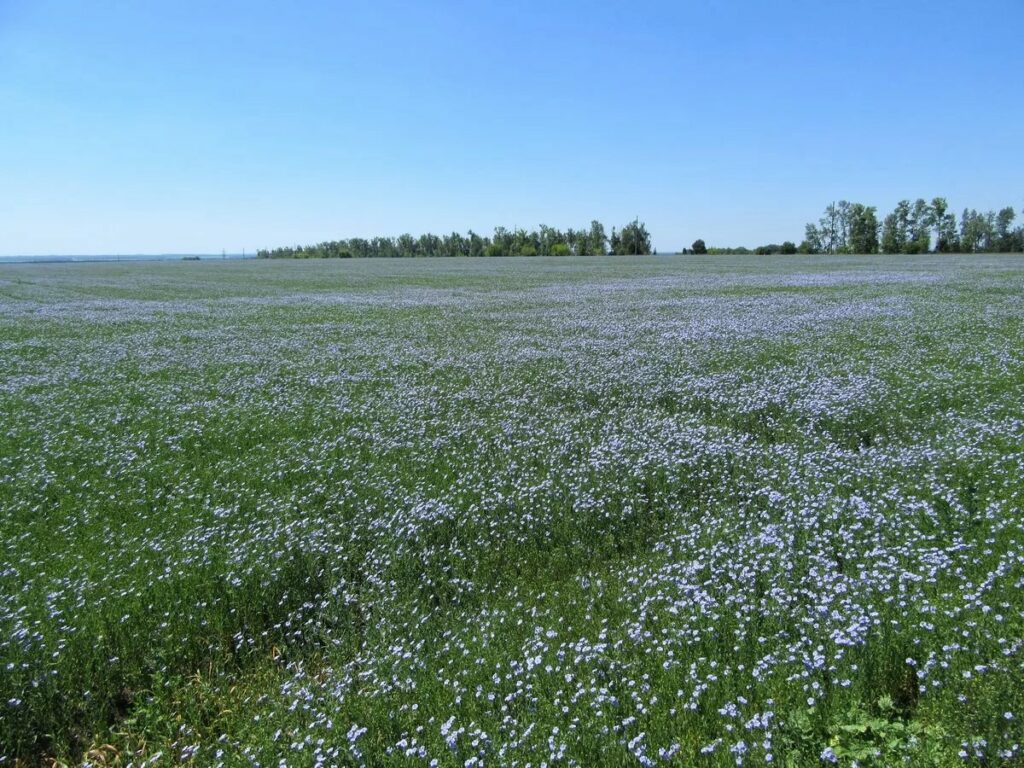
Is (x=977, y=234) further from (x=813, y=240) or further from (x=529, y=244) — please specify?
(x=529, y=244)

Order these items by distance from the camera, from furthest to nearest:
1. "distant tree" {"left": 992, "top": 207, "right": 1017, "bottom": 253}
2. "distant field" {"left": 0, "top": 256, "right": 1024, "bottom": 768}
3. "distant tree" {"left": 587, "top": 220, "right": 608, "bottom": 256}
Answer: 1. "distant tree" {"left": 587, "top": 220, "right": 608, "bottom": 256}
2. "distant tree" {"left": 992, "top": 207, "right": 1017, "bottom": 253}
3. "distant field" {"left": 0, "top": 256, "right": 1024, "bottom": 768}

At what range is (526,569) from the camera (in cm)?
641

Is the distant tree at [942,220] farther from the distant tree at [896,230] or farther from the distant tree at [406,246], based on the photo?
the distant tree at [406,246]

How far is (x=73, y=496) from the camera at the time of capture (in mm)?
8391

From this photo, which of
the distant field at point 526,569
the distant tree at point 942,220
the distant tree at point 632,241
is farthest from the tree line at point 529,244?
the distant field at point 526,569

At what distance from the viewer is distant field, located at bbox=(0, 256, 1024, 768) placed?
406cm

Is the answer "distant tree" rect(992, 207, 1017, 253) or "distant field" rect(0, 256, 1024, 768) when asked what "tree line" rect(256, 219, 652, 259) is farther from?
→ "distant field" rect(0, 256, 1024, 768)

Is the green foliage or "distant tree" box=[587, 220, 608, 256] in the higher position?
"distant tree" box=[587, 220, 608, 256]

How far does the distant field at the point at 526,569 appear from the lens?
4.06m

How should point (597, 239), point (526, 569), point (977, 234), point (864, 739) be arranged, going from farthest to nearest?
point (597, 239) → point (977, 234) → point (526, 569) → point (864, 739)

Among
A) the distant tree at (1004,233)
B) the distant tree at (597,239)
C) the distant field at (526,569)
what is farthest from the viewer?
the distant tree at (597,239)

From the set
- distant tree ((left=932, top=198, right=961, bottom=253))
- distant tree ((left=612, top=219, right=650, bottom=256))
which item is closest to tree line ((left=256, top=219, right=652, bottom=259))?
distant tree ((left=612, top=219, right=650, bottom=256))

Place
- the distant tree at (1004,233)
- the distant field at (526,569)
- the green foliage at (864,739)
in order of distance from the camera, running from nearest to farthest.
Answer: the green foliage at (864,739), the distant field at (526,569), the distant tree at (1004,233)

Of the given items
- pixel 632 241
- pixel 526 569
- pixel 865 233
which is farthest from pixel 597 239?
pixel 526 569
